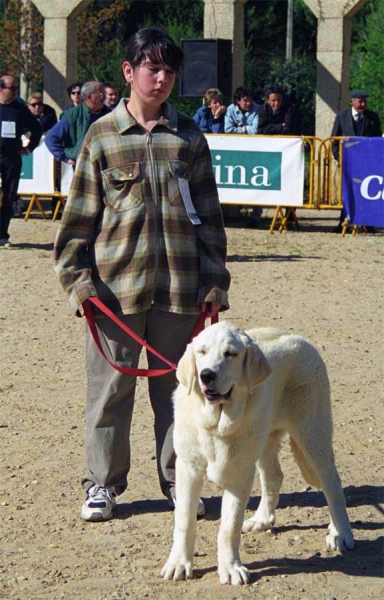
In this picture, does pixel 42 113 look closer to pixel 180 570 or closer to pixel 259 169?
pixel 259 169

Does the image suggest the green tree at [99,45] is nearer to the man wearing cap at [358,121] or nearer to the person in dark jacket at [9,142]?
the man wearing cap at [358,121]

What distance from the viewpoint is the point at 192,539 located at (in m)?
4.88

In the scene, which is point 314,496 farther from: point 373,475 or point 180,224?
point 180,224

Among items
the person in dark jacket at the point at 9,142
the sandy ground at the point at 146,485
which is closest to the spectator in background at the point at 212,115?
the person in dark jacket at the point at 9,142

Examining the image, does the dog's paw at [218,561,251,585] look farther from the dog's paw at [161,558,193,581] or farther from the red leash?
the red leash

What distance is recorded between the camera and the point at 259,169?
1656cm

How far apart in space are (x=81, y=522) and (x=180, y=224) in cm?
153

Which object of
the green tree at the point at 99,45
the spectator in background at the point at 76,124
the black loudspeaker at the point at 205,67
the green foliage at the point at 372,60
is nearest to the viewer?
the spectator in background at the point at 76,124

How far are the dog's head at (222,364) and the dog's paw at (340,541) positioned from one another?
994 mm

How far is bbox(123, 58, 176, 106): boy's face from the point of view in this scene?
520 centimetres

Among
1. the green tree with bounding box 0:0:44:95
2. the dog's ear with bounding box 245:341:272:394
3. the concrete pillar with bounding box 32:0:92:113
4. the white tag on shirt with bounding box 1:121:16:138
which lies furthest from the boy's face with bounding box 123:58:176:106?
the green tree with bounding box 0:0:44:95

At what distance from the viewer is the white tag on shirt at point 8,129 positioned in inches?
564

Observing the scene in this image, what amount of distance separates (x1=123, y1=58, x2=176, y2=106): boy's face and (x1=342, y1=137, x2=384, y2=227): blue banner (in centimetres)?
1078

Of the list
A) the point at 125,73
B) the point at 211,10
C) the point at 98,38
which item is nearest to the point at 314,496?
the point at 125,73
